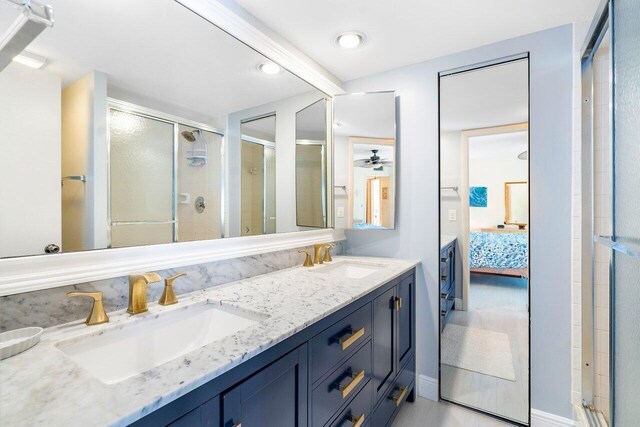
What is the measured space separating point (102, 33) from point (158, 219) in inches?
26.4

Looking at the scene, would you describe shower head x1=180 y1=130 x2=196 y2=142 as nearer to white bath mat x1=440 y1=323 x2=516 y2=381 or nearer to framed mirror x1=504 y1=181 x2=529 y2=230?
framed mirror x1=504 y1=181 x2=529 y2=230

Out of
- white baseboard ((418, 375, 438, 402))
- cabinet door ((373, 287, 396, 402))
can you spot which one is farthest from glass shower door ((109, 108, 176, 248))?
white baseboard ((418, 375, 438, 402))

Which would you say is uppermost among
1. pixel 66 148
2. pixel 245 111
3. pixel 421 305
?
pixel 245 111

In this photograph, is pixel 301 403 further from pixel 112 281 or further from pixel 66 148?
pixel 66 148

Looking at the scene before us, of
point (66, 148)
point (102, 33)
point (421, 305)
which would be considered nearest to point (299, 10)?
point (102, 33)

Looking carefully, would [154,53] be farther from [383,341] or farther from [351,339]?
[383,341]

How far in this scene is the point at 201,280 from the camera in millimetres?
1374

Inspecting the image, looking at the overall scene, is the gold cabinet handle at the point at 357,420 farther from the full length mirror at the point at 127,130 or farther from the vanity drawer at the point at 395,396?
the full length mirror at the point at 127,130

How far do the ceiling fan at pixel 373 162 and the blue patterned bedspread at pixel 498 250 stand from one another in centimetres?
76

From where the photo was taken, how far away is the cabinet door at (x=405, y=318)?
1.81 meters

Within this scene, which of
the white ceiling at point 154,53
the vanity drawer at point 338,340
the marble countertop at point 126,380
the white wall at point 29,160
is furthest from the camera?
the vanity drawer at point 338,340

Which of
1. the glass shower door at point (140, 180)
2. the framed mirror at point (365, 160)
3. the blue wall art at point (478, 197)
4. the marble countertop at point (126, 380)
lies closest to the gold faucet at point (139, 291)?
the marble countertop at point (126, 380)

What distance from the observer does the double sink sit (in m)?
0.89

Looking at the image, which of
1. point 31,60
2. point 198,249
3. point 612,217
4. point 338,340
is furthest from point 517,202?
→ point 31,60
